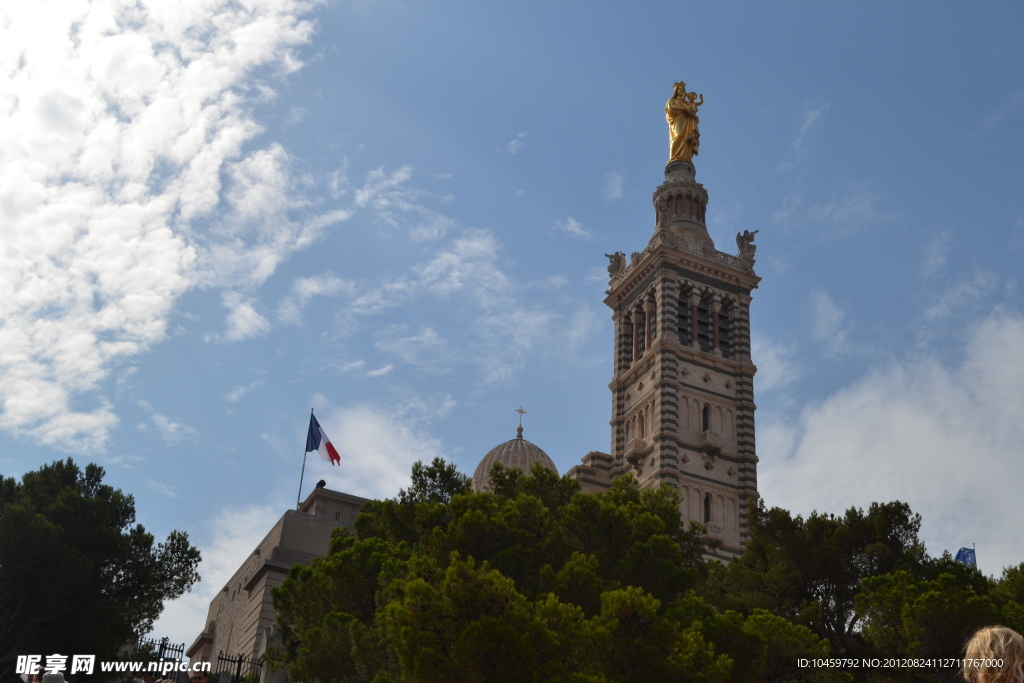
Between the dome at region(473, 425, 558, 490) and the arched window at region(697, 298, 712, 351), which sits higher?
the arched window at region(697, 298, 712, 351)

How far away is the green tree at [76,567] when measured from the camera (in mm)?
32375

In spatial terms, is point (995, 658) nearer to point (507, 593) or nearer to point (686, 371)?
point (507, 593)

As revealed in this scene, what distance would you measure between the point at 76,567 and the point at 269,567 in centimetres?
672

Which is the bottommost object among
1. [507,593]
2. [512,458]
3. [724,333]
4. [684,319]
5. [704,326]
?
[507,593]

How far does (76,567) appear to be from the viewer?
108 ft

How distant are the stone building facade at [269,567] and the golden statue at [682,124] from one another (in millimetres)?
30486

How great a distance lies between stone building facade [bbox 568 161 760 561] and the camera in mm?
51438

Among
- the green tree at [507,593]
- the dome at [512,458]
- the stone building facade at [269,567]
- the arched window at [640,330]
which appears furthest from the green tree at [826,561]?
the dome at [512,458]

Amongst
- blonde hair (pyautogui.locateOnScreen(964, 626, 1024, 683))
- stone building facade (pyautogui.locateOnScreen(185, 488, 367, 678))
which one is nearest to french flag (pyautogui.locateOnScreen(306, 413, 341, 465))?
stone building facade (pyautogui.locateOnScreen(185, 488, 367, 678))

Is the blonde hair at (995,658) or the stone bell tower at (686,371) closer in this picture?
the blonde hair at (995,658)

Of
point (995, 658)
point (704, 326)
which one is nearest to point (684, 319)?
point (704, 326)

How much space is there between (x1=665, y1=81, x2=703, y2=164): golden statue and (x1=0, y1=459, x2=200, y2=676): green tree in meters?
38.4

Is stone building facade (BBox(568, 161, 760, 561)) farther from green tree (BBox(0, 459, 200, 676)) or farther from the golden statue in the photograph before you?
green tree (BBox(0, 459, 200, 676))

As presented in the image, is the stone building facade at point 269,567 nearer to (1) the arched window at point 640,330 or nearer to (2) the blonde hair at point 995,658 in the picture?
(1) the arched window at point 640,330
